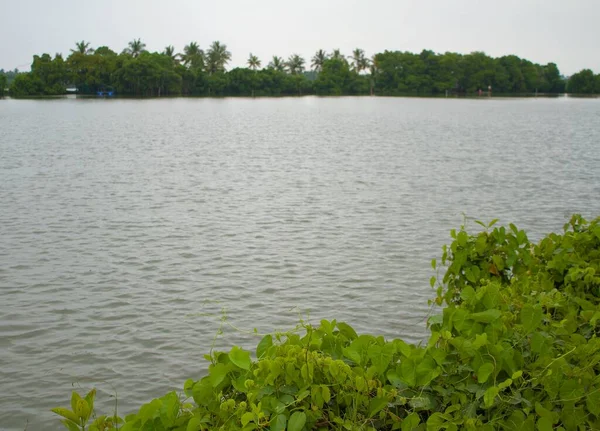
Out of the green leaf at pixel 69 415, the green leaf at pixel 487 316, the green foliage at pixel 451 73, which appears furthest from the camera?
the green foliage at pixel 451 73

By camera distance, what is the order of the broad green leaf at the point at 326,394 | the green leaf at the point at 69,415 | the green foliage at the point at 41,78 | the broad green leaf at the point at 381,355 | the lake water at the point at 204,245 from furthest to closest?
the green foliage at the point at 41,78 < the lake water at the point at 204,245 < the broad green leaf at the point at 381,355 < the broad green leaf at the point at 326,394 < the green leaf at the point at 69,415

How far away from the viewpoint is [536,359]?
8.75 ft

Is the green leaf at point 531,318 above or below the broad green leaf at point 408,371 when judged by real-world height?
above

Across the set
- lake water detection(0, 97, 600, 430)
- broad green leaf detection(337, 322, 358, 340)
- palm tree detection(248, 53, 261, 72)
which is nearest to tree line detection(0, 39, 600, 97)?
palm tree detection(248, 53, 261, 72)

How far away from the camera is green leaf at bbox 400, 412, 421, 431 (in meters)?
2.35

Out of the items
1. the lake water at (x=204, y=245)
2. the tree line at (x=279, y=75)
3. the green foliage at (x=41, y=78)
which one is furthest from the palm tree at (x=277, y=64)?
the lake water at (x=204, y=245)

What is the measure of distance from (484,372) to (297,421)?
2.49 feet

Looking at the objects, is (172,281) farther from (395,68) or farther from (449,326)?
(395,68)

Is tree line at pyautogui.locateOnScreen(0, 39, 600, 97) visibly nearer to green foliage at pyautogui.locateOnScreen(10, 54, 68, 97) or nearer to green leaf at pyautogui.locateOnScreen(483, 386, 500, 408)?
green foliage at pyautogui.locateOnScreen(10, 54, 68, 97)

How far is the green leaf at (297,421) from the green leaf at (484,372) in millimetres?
719

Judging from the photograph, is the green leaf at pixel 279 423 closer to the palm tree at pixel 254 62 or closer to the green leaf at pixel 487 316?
the green leaf at pixel 487 316

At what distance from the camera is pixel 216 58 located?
149 meters

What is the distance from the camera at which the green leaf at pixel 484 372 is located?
2.45m

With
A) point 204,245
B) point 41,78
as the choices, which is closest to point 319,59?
point 41,78
